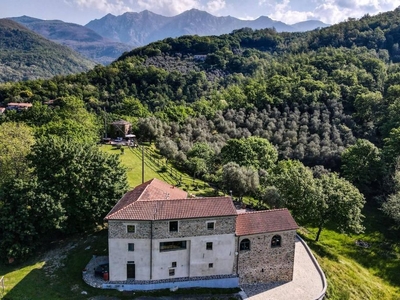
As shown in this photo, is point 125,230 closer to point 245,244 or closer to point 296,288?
point 245,244

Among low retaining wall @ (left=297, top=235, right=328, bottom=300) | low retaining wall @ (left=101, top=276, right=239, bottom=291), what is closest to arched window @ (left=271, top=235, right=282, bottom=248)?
low retaining wall @ (left=101, top=276, right=239, bottom=291)

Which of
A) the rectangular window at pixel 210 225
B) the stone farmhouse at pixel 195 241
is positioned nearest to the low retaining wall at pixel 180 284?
the stone farmhouse at pixel 195 241

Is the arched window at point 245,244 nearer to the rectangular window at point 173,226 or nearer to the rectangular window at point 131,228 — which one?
the rectangular window at point 173,226

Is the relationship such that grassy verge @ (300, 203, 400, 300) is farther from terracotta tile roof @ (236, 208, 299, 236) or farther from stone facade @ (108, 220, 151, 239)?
stone facade @ (108, 220, 151, 239)

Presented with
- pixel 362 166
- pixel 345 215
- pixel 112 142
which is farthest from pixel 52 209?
pixel 362 166

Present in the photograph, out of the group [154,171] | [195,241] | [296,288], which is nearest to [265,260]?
[296,288]

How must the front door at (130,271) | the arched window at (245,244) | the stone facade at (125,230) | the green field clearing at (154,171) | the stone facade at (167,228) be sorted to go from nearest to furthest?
the stone facade at (125,230), the stone facade at (167,228), the front door at (130,271), the arched window at (245,244), the green field clearing at (154,171)

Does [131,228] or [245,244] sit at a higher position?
→ [131,228]
